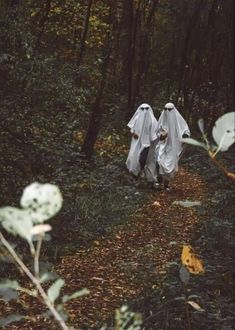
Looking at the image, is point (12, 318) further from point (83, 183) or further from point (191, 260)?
point (83, 183)

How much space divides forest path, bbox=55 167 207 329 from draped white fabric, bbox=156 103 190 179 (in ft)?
4.69

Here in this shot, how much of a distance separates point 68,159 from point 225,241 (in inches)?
201

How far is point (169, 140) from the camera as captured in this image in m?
11.6

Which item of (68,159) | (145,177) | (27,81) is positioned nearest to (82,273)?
(27,81)

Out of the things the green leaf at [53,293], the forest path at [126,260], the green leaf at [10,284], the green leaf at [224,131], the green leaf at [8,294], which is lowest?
the forest path at [126,260]

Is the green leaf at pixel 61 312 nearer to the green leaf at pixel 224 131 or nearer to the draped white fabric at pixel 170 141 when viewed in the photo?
the green leaf at pixel 224 131

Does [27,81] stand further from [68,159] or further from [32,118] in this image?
[68,159]

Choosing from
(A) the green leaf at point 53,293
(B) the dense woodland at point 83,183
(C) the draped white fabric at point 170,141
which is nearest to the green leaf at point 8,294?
(B) the dense woodland at point 83,183

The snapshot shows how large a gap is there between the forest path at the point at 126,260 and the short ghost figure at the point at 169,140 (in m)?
1.42

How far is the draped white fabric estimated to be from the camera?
11297 mm

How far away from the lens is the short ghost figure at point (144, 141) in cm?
1162

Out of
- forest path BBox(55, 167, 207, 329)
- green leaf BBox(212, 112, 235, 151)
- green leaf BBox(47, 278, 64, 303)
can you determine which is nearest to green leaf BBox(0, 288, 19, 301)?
green leaf BBox(47, 278, 64, 303)

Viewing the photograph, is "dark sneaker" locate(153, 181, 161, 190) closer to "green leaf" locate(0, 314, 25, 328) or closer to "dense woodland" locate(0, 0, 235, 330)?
"dense woodland" locate(0, 0, 235, 330)

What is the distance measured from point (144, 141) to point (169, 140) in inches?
20.4
